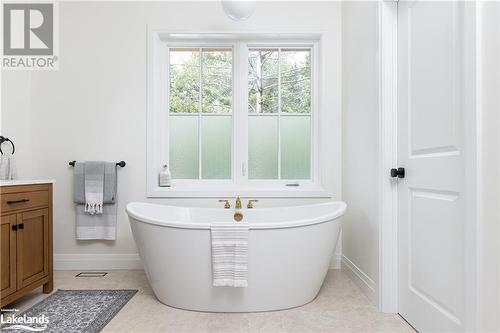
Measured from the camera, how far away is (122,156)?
10.1 feet

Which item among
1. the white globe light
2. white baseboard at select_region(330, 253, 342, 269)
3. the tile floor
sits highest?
the white globe light

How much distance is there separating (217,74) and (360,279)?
219 centimetres

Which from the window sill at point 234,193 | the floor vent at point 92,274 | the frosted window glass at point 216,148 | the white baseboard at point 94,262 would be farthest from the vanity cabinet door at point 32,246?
the frosted window glass at point 216,148

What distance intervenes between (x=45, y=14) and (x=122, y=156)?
145 cm

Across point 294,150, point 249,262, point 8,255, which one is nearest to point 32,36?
point 8,255

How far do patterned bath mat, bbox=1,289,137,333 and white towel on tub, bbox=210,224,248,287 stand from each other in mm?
720

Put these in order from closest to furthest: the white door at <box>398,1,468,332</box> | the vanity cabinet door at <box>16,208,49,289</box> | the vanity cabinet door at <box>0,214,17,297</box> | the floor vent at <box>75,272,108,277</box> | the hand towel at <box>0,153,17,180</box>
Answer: the white door at <box>398,1,468,332</box> → the vanity cabinet door at <box>0,214,17,297</box> → the vanity cabinet door at <box>16,208,49,289</box> → the hand towel at <box>0,153,17,180</box> → the floor vent at <box>75,272,108,277</box>

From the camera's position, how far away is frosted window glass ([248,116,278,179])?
10.7 feet

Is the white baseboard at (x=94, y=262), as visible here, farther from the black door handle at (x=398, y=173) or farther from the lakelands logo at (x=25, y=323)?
the black door handle at (x=398, y=173)

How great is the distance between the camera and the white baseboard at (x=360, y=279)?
7.47ft

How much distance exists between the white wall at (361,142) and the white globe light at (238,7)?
2.76ft

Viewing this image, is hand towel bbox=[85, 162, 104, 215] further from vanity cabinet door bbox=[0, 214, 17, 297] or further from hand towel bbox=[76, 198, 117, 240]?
vanity cabinet door bbox=[0, 214, 17, 297]

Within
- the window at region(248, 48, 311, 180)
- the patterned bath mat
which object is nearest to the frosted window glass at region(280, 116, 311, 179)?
the window at region(248, 48, 311, 180)

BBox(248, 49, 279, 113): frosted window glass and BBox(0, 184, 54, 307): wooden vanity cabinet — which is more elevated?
BBox(248, 49, 279, 113): frosted window glass
